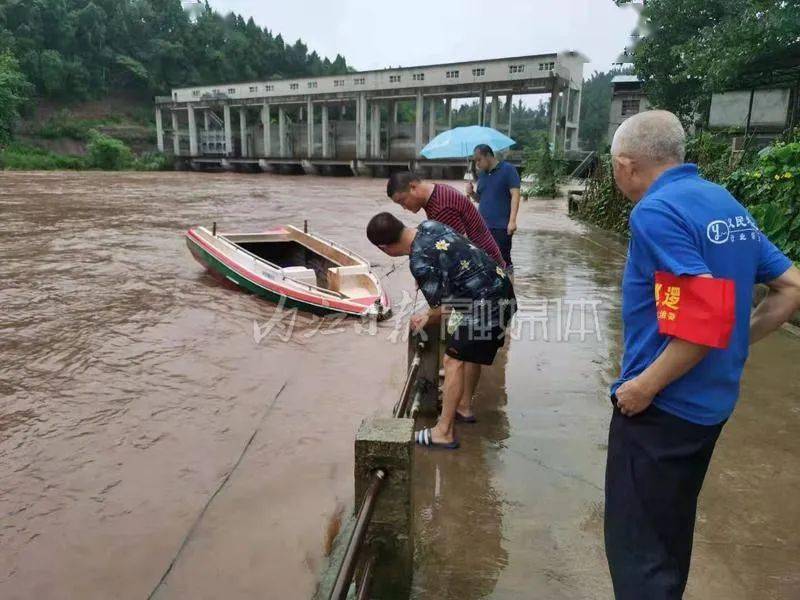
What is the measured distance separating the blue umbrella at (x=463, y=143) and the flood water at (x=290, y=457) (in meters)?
2.02

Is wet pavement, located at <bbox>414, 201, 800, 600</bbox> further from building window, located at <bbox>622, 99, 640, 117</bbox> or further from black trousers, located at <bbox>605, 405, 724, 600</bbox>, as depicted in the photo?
building window, located at <bbox>622, 99, 640, 117</bbox>

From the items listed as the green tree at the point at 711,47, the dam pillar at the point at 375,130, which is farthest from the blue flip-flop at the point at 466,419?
the dam pillar at the point at 375,130

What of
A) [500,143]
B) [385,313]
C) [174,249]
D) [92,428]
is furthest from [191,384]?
[174,249]

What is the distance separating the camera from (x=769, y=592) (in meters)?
2.59

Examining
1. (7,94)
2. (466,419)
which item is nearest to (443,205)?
(466,419)

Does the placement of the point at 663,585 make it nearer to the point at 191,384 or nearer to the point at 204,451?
the point at 204,451

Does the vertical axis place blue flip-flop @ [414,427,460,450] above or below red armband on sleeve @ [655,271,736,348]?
below

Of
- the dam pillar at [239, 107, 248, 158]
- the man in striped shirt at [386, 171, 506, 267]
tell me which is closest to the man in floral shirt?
the man in striped shirt at [386, 171, 506, 267]

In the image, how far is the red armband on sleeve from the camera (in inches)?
64.4

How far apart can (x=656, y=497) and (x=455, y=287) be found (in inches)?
69.3

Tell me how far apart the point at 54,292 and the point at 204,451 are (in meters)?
6.66

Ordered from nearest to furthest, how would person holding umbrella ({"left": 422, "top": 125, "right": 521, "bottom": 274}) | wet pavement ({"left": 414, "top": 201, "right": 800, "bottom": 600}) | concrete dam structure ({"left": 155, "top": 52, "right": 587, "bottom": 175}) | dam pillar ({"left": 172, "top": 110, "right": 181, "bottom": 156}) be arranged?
wet pavement ({"left": 414, "top": 201, "right": 800, "bottom": 600}) → person holding umbrella ({"left": 422, "top": 125, "right": 521, "bottom": 274}) → concrete dam structure ({"left": 155, "top": 52, "right": 587, "bottom": 175}) → dam pillar ({"left": 172, "top": 110, "right": 181, "bottom": 156})

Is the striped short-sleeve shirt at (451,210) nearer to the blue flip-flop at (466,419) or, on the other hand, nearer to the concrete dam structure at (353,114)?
the blue flip-flop at (466,419)

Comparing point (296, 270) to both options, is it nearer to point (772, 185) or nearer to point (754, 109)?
point (772, 185)
